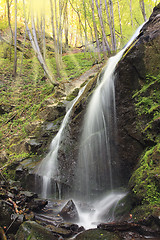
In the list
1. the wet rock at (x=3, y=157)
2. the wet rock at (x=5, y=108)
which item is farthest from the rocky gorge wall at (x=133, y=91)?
the wet rock at (x=5, y=108)

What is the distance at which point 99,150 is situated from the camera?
17.9 ft

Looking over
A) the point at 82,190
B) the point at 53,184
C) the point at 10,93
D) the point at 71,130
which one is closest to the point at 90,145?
the point at 71,130

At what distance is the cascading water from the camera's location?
517cm

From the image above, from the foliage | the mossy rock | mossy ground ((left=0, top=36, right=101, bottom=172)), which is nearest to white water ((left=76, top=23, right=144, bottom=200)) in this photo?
the foliage

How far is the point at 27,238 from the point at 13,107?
10.9 meters

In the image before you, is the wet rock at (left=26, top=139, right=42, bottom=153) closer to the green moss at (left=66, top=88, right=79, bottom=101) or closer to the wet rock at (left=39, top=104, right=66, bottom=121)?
the wet rock at (left=39, top=104, right=66, bottom=121)

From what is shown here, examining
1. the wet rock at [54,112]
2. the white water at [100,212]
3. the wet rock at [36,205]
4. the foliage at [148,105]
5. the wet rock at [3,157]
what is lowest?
the white water at [100,212]

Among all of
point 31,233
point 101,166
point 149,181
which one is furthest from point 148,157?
point 31,233

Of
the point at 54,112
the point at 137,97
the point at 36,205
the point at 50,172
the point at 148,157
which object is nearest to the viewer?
the point at 148,157

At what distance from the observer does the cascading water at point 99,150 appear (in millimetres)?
5172

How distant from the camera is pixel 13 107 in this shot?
41.1 ft

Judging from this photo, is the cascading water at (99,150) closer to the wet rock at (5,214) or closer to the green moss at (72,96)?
the wet rock at (5,214)

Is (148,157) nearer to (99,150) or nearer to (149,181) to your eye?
(149,181)

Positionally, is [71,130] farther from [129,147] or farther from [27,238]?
[27,238]
